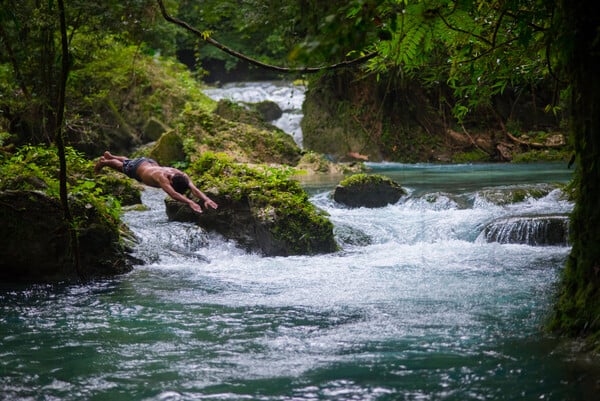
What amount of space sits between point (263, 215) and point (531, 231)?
441cm

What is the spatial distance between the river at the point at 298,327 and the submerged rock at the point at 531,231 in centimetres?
22

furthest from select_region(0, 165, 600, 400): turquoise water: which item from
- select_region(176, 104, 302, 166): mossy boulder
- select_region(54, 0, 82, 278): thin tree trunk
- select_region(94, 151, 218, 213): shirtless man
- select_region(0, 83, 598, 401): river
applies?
select_region(176, 104, 302, 166): mossy boulder

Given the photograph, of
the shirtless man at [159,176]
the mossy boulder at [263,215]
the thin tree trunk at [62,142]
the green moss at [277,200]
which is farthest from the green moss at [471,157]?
the thin tree trunk at [62,142]

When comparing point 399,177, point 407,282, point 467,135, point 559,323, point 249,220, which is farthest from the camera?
point 467,135

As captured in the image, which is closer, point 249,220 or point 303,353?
point 303,353

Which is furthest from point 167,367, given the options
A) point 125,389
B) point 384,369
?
point 384,369

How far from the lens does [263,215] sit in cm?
1041

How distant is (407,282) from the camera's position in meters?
7.93

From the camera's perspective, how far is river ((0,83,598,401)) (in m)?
4.29

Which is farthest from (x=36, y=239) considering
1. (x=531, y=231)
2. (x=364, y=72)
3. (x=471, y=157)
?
(x=471, y=157)

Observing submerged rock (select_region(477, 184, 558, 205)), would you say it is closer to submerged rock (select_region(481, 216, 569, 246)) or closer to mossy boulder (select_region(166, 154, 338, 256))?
submerged rock (select_region(481, 216, 569, 246))

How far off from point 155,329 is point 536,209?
8.56 meters

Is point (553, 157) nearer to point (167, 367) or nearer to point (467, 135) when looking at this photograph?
point (467, 135)

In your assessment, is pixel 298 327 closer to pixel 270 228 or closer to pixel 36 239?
pixel 36 239
